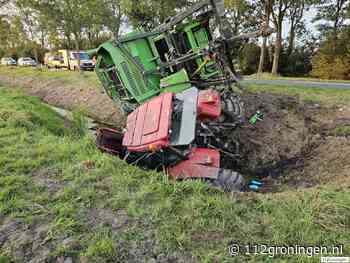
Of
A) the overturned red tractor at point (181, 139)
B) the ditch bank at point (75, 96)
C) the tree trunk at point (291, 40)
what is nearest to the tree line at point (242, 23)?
the tree trunk at point (291, 40)

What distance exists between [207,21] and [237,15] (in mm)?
14516

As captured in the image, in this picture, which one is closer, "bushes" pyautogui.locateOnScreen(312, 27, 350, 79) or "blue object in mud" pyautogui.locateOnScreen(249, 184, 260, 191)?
"blue object in mud" pyautogui.locateOnScreen(249, 184, 260, 191)

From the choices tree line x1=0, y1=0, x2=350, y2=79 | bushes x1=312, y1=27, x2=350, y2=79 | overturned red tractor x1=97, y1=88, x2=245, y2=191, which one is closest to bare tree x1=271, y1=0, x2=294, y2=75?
tree line x1=0, y1=0, x2=350, y2=79

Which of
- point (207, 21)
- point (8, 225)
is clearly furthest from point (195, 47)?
point (8, 225)

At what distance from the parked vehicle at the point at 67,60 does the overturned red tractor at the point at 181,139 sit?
17.8m

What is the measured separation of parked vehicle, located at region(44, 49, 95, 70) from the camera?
21862mm

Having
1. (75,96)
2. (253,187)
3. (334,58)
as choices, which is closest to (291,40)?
(334,58)

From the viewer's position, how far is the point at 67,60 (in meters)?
24.1

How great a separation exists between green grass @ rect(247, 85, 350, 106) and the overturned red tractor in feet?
14.5

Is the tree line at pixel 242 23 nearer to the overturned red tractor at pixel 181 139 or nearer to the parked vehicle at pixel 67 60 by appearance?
the parked vehicle at pixel 67 60

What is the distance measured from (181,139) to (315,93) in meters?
6.26

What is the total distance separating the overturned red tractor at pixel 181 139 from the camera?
13.7 feet

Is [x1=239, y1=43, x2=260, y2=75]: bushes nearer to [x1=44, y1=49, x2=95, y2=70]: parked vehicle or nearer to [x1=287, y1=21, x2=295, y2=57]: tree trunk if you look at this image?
[x1=287, y1=21, x2=295, y2=57]: tree trunk

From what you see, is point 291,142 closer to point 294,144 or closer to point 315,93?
point 294,144
